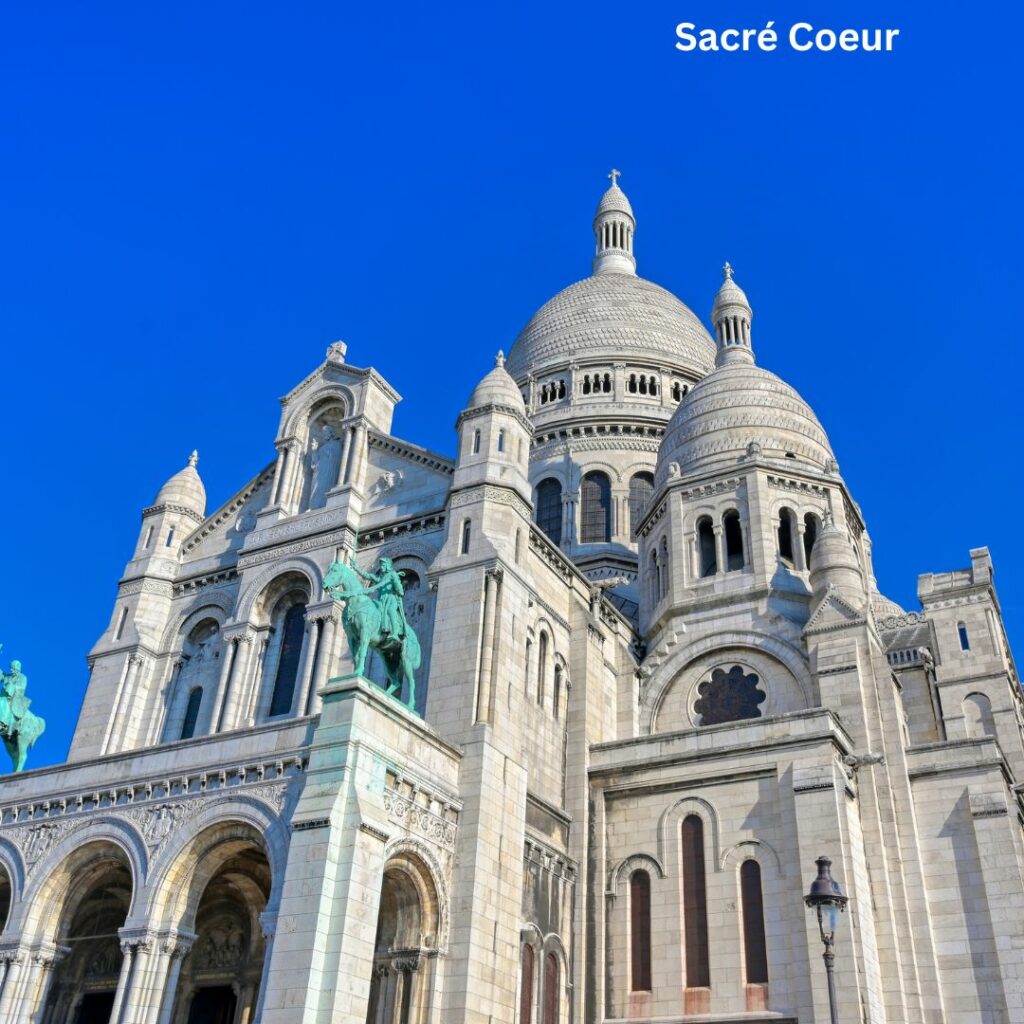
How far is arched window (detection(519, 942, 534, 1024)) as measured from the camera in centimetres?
2630

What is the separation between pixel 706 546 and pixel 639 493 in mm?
11497

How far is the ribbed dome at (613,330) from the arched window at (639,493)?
24.8 ft

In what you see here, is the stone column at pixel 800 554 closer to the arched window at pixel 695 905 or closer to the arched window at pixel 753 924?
the arched window at pixel 695 905

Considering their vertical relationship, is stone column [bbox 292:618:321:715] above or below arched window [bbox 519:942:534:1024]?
above

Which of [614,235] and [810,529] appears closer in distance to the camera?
[810,529]

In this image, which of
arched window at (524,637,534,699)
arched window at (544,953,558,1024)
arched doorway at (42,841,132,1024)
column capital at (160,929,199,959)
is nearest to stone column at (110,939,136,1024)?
column capital at (160,929,199,959)

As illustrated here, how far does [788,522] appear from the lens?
38875mm

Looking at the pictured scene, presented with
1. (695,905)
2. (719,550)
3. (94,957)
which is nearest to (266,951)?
(94,957)

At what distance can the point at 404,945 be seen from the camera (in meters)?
24.3

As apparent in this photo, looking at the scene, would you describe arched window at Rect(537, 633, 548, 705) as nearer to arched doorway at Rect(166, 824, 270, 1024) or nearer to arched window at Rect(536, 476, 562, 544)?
arched doorway at Rect(166, 824, 270, 1024)

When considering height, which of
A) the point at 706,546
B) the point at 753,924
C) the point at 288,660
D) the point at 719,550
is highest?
the point at 706,546

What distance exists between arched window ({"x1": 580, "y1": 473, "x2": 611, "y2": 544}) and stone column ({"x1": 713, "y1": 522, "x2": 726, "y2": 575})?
36.6 ft

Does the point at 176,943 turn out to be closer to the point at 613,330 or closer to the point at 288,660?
the point at 288,660

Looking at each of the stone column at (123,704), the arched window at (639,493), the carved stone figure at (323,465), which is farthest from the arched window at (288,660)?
the arched window at (639,493)
